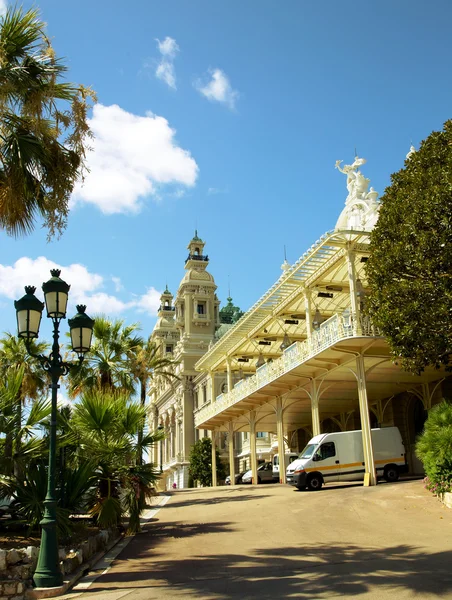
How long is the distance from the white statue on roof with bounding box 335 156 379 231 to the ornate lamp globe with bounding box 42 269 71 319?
2135cm

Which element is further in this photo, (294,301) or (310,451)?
(294,301)

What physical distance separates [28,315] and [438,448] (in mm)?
10887

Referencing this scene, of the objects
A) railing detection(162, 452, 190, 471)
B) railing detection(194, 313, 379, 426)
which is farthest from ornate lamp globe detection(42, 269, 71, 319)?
railing detection(162, 452, 190, 471)

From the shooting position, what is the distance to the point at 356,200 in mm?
30141

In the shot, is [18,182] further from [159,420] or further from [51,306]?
[159,420]

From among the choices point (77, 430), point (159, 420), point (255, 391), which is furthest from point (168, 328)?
point (77, 430)

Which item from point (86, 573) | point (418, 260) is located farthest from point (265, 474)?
point (86, 573)

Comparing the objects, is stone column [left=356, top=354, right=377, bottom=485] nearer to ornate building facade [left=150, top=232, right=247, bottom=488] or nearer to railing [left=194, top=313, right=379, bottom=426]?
railing [left=194, top=313, right=379, bottom=426]

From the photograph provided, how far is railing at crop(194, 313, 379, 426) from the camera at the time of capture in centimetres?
2116

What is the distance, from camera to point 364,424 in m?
21.6

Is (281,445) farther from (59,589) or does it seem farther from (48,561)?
(59,589)

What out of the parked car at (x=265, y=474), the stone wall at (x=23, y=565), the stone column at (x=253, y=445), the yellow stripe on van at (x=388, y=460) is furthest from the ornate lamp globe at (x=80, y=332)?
the parked car at (x=265, y=474)

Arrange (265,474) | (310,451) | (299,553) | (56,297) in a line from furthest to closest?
(265,474), (310,451), (299,553), (56,297)

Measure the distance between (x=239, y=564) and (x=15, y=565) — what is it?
341cm
